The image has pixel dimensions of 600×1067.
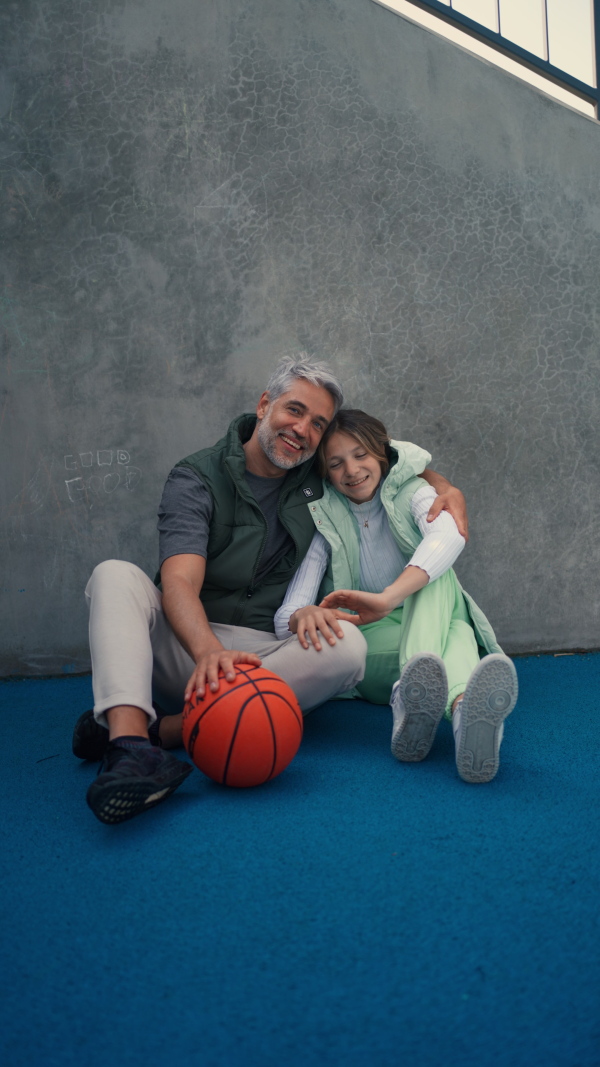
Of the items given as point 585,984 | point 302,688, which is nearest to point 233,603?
point 302,688

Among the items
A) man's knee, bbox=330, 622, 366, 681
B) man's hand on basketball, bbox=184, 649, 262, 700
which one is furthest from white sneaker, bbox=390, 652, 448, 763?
man's hand on basketball, bbox=184, 649, 262, 700

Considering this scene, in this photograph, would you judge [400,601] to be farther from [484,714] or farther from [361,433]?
[361,433]

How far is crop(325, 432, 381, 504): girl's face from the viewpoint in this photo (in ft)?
7.52

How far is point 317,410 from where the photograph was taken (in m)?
2.22

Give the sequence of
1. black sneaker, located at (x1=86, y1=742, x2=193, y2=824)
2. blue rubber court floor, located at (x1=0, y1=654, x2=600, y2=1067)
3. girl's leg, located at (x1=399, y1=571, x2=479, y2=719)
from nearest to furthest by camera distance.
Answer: blue rubber court floor, located at (x1=0, y1=654, x2=600, y2=1067), black sneaker, located at (x1=86, y1=742, x2=193, y2=824), girl's leg, located at (x1=399, y1=571, x2=479, y2=719)

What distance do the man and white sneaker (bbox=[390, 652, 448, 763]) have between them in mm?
200

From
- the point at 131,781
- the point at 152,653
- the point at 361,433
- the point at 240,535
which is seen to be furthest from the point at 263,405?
the point at 131,781

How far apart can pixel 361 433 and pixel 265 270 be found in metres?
1.49

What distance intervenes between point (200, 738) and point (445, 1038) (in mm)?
865

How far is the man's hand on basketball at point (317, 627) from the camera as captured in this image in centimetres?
190

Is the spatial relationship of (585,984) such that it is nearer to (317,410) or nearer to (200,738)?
(200,738)

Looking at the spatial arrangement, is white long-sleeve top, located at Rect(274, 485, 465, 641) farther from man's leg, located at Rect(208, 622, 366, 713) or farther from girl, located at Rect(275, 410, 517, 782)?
man's leg, located at Rect(208, 622, 366, 713)

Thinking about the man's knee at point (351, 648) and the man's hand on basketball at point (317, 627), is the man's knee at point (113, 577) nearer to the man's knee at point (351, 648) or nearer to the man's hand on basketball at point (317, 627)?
the man's hand on basketball at point (317, 627)

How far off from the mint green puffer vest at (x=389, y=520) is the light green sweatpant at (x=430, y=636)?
0.32 ft
